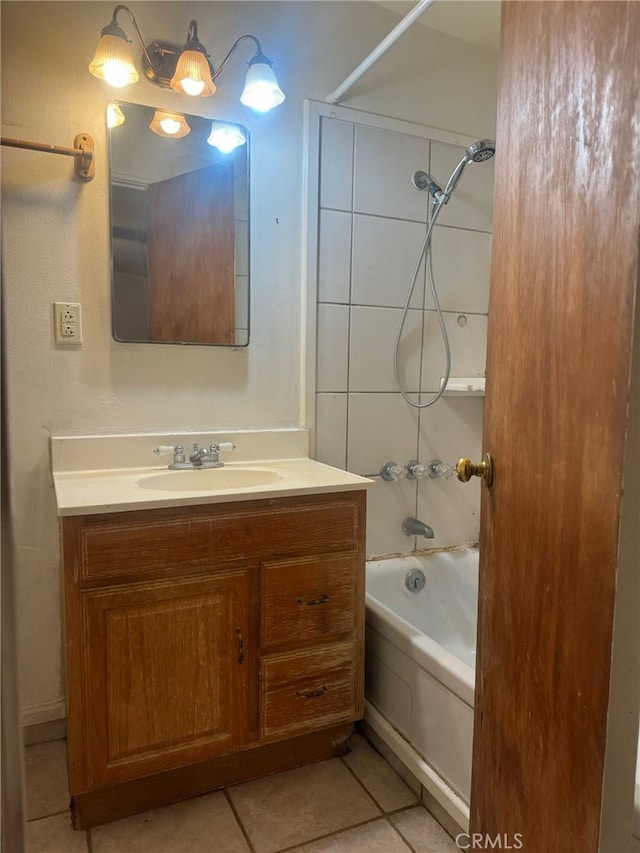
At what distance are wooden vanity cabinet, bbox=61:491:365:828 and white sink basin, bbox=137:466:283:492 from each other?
25 centimetres

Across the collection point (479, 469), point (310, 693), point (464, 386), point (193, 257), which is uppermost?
point (193, 257)

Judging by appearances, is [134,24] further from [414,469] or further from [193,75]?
[414,469]

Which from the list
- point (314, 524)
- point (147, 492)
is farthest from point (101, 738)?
point (314, 524)

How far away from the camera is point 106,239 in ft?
5.16

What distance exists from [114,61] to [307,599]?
59.4 inches

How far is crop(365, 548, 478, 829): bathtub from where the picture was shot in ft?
4.27

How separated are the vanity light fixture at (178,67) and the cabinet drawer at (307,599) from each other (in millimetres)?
1350

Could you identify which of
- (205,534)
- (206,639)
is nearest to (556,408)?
(205,534)

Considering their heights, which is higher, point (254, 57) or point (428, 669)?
point (254, 57)

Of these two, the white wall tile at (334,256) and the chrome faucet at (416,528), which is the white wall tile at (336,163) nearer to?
the white wall tile at (334,256)

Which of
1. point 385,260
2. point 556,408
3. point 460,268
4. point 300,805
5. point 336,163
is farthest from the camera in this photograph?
point 460,268

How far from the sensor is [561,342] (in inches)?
27.1

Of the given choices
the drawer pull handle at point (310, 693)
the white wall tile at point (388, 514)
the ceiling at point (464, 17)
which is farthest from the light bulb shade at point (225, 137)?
the drawer pull handle at point (310, 693)

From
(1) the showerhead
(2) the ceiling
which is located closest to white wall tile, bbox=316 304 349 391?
(1) the showerhead
